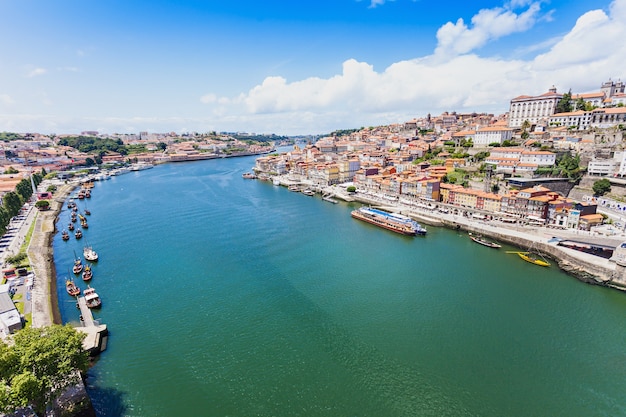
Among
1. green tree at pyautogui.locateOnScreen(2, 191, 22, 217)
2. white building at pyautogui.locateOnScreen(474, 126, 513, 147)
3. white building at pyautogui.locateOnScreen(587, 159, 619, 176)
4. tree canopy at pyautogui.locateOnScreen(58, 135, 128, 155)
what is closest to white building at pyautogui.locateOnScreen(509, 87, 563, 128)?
white building at pyautogui.locateOnScreen(474, 126, 513, 147)

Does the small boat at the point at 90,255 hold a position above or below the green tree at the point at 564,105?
below

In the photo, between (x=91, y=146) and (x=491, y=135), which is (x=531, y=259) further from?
(x=91, y=146)

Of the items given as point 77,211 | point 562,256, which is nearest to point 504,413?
point 562,256

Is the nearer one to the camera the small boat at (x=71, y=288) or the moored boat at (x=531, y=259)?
the small boat at (x=71, y=288)

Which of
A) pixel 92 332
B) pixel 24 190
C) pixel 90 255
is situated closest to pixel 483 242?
pixel 92 332

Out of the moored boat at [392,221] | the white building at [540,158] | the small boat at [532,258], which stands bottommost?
the small boat at [532,258]

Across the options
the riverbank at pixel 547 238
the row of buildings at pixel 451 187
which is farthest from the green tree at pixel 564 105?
the riverbank at pixel 547 238

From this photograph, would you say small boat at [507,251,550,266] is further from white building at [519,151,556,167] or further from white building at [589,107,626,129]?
white building at [589,107,626,129]

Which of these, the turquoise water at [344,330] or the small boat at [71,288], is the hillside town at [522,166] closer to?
the turquoise water at [344,330]
